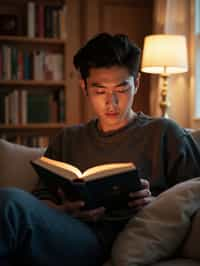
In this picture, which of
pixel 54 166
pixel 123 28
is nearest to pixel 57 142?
pixel 54 166

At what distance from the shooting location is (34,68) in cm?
356

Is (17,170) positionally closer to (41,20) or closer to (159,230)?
(159,230)

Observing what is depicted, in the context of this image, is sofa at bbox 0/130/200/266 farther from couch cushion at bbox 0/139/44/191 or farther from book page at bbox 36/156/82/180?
couch cushion at bbox 0/139/44/191

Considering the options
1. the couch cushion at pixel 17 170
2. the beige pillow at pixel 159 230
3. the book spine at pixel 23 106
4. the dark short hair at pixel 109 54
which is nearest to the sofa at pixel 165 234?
the beige pillow at pixel 159 230

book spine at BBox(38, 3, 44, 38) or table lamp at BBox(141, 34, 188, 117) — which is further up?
book spine at BBox(38, 3, 44, 38)

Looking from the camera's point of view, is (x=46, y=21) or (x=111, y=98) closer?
(x=111, y=98)

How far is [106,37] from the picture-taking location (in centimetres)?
166

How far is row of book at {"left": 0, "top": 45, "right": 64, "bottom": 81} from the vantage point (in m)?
3.51

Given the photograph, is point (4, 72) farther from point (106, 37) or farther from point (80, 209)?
point (80, 209)

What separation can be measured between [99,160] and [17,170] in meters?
0.47

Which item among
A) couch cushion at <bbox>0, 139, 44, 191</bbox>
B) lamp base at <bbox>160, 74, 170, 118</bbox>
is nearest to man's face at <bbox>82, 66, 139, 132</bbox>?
couch cushion at <bbox>0, 139, 44, 191</bbox>

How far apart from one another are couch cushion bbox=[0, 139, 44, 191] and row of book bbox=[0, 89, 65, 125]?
1582 millimetres

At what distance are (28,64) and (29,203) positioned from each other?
2.44 metres

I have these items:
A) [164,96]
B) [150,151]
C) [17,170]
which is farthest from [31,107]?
[150,151]
